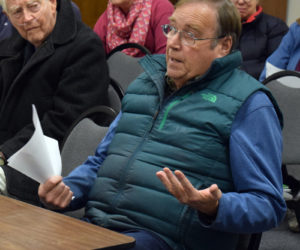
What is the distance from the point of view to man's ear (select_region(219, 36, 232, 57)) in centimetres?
174

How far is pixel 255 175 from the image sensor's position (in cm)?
152

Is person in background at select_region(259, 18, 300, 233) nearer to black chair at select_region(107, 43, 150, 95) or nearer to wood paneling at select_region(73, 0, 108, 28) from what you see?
black chair at select_region(107, 43, 150, 95)

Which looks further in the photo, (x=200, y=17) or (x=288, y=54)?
(x=288, y=54)

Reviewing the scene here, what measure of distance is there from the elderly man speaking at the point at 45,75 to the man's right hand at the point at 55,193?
25.7 inches

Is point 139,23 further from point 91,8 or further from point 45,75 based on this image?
point 91,8

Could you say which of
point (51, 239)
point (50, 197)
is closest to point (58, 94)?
point (50, 197)

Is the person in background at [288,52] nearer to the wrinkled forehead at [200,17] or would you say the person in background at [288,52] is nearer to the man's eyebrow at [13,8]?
the man's eyebrow at [13,8]

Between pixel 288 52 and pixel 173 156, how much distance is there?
2.31m

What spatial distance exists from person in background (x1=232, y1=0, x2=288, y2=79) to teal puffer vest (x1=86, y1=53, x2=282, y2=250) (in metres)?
2.36

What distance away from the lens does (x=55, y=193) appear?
162cm

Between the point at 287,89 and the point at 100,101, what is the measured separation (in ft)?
2.78

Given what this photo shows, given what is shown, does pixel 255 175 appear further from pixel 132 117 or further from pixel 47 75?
pixel 47 75

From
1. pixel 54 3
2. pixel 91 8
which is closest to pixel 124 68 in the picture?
pixel 54 3

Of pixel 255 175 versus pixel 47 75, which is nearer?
pixel 255 175
